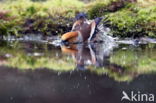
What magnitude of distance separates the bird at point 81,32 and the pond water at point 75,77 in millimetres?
2859

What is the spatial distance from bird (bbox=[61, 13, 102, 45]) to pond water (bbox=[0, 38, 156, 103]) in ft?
9.38

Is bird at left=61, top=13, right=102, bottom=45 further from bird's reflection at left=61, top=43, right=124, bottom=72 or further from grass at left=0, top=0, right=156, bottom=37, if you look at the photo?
bird's reflection at left=61, top=43, right=124, bottom=72

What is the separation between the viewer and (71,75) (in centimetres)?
574

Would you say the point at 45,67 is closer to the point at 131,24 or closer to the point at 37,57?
the point at 37,57

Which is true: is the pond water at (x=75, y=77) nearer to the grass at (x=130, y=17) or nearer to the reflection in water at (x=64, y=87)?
the reflection in water at (x=64, y=87)

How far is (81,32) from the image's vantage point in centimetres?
1099

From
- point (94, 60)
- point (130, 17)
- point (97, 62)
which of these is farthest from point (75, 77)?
point (130, 17)

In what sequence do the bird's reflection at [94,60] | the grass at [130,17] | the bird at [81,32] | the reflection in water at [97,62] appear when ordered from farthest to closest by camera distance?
the grass at [130,17] < the bird at [81,32] < the bird's reflection at [94,60] < the reflection in water at [97,62]

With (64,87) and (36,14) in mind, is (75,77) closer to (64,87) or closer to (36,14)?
(64,87)

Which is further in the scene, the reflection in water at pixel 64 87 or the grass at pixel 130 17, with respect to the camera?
the grass at pixel 130 17

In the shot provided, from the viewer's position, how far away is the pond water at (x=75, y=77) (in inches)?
178

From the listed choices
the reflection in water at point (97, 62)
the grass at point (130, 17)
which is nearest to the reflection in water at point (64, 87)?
the reflection in water at point (97, 62)

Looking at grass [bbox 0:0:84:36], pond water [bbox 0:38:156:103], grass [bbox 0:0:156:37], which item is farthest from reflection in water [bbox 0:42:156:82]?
grass [bbox 0:0:84:36]

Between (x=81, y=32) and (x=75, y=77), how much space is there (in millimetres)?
5489
